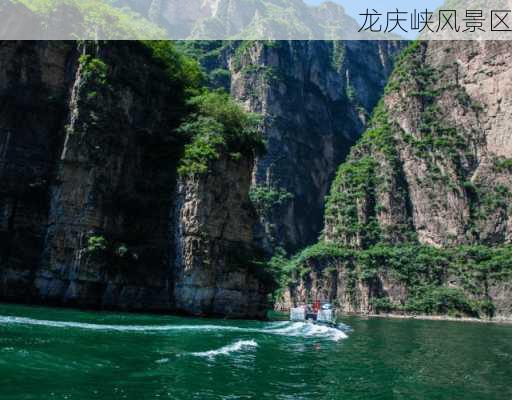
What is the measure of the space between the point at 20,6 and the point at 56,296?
2447 cm

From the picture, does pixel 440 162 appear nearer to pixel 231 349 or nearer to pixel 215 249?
pixel 215 249

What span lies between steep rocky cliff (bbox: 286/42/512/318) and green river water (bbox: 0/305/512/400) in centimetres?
6826

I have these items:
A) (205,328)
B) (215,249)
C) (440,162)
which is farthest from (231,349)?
(440,162)

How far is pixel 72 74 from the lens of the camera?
42875mm

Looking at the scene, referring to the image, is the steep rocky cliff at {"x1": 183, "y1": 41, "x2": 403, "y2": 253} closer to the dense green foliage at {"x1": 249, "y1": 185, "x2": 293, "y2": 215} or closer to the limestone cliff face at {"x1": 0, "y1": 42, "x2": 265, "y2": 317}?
the dense green foliage at {"x1": 249, "y1": 185, "x2": 293, "y2": 215}

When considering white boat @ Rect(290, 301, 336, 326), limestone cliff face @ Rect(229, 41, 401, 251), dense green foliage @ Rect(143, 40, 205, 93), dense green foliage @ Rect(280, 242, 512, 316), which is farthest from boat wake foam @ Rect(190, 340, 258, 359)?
limestone cliff face @ Rect(229, 41, 401, 251)

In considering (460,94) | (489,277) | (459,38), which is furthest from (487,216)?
(459,38)

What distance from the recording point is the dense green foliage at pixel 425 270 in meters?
90.9

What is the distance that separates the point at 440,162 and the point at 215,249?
262 ft

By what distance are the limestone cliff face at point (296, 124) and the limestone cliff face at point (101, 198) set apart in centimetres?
6854

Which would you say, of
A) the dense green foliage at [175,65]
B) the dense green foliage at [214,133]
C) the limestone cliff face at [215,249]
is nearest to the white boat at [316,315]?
the limestone cliff face at [215,249]

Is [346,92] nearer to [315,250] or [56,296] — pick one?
[315,250]

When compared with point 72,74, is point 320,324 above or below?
below

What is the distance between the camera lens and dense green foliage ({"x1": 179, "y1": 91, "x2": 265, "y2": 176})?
4462 centimetres
